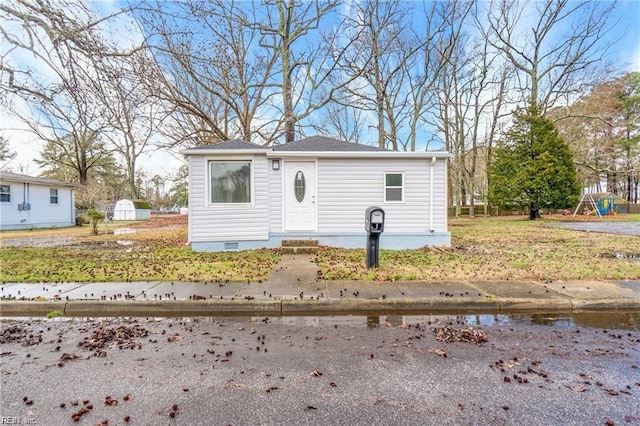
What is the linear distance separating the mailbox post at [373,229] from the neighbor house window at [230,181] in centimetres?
400

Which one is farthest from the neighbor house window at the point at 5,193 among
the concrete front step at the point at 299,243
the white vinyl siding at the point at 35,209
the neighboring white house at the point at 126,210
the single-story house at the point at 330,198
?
the concrete front step at the point at 299,243

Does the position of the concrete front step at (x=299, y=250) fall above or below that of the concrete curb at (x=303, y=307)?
above

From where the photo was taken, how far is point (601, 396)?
2.36 metres

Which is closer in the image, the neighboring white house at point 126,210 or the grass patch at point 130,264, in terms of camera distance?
the grass patch at point 130,264

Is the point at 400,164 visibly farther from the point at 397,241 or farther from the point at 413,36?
the point at 413,36

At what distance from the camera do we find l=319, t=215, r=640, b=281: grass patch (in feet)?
19.1

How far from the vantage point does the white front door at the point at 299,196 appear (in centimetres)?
920

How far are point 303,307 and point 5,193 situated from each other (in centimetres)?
2051

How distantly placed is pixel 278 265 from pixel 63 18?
5447 millimetres

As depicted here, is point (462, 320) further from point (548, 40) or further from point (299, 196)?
point (548, 40)

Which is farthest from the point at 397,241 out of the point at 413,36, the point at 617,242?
the point at 413,36

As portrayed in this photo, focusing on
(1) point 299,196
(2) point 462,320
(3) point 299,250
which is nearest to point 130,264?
(3) point 299,250

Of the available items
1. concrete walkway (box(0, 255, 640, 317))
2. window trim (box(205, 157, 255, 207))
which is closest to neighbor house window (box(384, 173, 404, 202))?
window trim (box(205, 157, 255, 207))

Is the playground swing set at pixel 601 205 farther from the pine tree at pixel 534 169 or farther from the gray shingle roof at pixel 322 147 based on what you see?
the gray shingle roof at pixel 322 147
